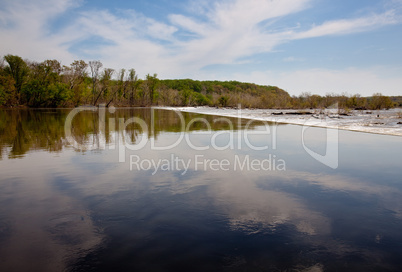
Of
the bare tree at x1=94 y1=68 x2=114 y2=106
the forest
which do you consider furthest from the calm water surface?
the bare tree at x1=94 y1=68 x2=114 y2=106

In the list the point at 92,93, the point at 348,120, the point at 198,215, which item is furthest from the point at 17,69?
the point at 198,215

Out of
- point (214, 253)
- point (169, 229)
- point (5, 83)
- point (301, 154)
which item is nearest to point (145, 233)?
point (169, 229)

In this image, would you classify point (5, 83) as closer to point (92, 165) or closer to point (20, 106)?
point (20, 106)

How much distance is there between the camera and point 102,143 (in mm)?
11289

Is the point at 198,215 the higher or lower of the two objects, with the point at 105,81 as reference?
lower

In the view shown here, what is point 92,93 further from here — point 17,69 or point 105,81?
point 17,69

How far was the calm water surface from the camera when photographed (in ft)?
9.97

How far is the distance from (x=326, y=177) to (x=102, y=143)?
29.2 ft

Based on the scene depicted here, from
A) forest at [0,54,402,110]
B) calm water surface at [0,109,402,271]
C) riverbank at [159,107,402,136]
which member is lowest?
calm water surface at [0,109,402,271]

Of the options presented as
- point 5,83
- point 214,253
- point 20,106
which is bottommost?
point 214,253

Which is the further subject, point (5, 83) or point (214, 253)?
point (5, 83)

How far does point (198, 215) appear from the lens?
4.23 metres

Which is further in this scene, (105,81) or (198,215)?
(105,81)

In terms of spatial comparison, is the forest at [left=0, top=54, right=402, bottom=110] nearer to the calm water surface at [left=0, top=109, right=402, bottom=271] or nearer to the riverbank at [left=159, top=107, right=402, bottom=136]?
the riverbank at [left=159, top=107, right=402, bottom=136]
